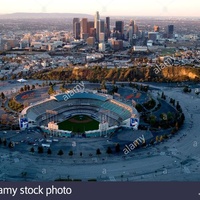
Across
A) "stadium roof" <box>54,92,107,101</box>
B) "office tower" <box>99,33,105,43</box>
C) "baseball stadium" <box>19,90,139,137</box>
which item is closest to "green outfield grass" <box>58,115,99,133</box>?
"baseball stadium" <box>19,90,139,137</box>

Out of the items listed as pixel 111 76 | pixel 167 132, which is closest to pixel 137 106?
pixel 167 132

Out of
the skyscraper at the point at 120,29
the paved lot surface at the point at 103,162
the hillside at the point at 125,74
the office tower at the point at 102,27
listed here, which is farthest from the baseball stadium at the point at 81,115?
the skyscraper at the point at 120,29

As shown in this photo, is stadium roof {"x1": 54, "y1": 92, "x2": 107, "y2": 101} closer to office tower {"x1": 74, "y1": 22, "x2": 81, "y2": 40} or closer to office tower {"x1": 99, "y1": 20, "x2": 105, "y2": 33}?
office tower {"x1": 99, "y1": 20, "x2": 105, "y2": 33}

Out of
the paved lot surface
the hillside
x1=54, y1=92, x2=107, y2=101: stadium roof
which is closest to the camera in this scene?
the paved lot surface

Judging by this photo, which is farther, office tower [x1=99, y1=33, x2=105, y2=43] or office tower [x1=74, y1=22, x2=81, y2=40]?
office tower [x1=74, y1=22, x2=81, y2=40]

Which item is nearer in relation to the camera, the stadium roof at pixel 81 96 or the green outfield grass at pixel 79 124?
the green outfield grass at pixel 79 124

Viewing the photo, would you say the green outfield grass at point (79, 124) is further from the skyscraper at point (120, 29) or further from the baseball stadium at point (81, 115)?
the skyscraper at point (120, 29)

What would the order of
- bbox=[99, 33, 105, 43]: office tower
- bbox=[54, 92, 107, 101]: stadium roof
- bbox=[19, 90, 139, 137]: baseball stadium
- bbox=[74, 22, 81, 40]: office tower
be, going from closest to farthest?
bbox=[19, 90, 139, 137]: baseball stadium → bbox=[54, 92, 107, 101]: stadium roof → bbox=[99, 33, 105, 43]: office tower → bbox=[74, 22, 81, 40]: office tower

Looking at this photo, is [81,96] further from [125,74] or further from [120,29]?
[120,29]
